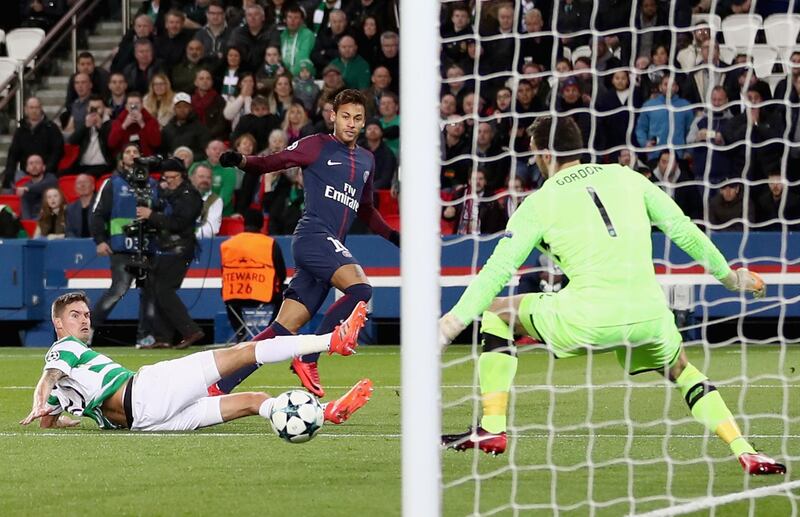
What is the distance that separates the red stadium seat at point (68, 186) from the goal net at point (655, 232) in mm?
4861

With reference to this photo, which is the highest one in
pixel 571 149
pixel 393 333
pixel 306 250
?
pixel 571 149

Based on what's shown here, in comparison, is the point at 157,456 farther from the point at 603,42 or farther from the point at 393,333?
the point at 393,333

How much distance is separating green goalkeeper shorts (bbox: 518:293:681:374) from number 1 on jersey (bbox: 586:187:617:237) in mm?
393

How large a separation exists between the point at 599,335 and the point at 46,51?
47.7 feet

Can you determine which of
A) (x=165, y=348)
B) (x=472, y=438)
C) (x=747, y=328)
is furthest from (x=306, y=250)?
(x=747, y=328)

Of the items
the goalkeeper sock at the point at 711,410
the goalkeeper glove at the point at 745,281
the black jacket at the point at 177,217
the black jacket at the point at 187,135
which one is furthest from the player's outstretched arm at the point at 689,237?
the black jacket at the point at 187,135

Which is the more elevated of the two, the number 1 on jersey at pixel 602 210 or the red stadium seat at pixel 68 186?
the number 1 on jersey at pixel 602 210

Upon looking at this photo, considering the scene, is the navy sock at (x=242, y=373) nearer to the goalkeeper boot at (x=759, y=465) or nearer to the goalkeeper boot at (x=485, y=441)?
the goalkeeper boot at (x=485, y=441)

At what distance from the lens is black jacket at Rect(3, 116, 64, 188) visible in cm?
1745

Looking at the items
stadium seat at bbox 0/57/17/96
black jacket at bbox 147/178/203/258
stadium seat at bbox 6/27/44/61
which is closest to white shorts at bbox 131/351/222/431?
black jacket at bbox 147/178/203/258

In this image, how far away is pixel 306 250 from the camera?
30.7 feet

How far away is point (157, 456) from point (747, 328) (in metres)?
9.26

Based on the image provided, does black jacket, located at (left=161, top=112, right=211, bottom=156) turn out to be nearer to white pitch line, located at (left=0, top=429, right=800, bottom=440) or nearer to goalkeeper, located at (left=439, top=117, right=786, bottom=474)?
white pitch line, located at (left=0, top=429, right=800, bottom=440)

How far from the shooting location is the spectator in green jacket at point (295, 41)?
1734cm
